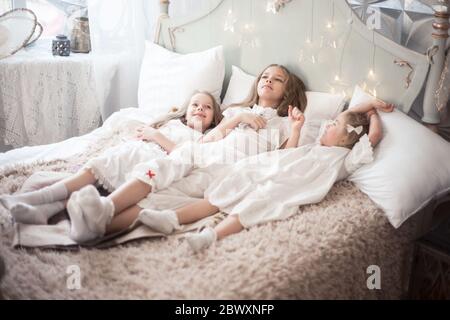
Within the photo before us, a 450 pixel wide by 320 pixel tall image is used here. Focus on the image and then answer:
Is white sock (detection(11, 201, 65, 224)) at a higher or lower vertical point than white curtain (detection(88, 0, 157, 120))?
lower

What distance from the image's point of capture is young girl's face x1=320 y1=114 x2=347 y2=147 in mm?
1819

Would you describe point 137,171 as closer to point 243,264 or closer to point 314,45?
point 243,264

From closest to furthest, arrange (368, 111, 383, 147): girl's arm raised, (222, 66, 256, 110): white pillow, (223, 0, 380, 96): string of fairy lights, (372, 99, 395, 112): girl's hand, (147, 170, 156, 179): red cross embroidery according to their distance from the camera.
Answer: (147, 170, 156, 179): red cross embroidery → (368, 111, 383, 147): girl's arm raised → (372, 99, 395, 112): girl's hand → (223, 0, 380, 96): string of fairy lights → (222, 66, 256, 110): white pillow

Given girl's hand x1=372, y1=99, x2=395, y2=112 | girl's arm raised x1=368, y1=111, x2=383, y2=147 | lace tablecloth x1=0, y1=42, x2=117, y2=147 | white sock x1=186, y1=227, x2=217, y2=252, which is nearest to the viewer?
white sock x1=186, y1=227, x2=217, y2=252

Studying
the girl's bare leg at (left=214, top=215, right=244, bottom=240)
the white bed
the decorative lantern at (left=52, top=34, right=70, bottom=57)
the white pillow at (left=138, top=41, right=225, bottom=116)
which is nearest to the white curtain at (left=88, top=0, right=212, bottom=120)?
the decorative lantern at (left=52, top=34, right=70, bottom=57)

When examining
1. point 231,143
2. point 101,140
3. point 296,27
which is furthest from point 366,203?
point 101,140

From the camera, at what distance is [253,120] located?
200cm

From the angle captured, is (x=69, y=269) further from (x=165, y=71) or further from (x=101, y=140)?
(x=165, y=71)

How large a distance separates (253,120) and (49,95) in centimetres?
130

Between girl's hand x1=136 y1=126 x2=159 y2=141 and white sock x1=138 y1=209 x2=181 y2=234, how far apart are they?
1.94 ft

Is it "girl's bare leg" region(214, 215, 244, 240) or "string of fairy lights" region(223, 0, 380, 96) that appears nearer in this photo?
"girl's bare leg" region(214, 215, 244, 240)

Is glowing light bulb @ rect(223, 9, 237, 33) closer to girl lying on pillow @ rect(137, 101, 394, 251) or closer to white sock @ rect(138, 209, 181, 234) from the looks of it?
girl lying on pillow @ rect(137, 101, 394, 251)

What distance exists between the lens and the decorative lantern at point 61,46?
2.70 m

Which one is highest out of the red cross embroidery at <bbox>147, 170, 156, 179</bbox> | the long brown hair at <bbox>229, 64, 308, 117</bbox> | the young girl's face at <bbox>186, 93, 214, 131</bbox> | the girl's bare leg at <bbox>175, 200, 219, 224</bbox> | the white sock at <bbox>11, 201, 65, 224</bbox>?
the long brown hair at <bbox>229, 64, 308, 117</bbox>
